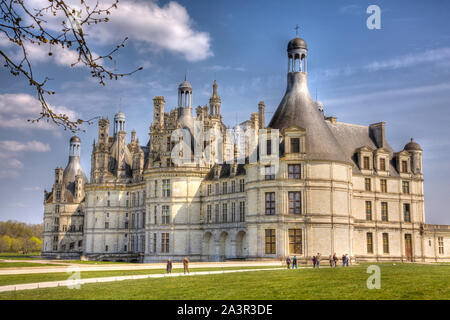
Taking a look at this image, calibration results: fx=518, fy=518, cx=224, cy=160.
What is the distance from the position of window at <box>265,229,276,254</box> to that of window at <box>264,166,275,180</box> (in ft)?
15.2

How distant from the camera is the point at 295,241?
44562 mm

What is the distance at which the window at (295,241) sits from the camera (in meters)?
44.4

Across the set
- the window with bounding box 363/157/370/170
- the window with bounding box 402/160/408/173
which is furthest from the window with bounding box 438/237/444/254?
the window with bounding box 363/157/370/170

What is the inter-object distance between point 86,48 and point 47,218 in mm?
94022

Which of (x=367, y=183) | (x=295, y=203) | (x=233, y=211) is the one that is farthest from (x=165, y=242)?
(x=367, y=183)

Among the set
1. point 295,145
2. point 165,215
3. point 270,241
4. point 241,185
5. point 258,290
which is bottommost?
point 258,290

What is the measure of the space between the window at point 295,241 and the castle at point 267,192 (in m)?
0.09

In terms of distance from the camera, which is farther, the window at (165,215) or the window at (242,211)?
the window at (165,215)

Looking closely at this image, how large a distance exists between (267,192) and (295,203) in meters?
2.67

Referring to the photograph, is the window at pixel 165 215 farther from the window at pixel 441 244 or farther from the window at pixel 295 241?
the window at pixel 441 244

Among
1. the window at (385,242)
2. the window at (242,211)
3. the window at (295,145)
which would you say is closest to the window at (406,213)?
the window at (385,242)

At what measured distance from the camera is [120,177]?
80.5 m

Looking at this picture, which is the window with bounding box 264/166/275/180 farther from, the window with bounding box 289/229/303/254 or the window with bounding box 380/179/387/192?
the window with bounding box 380/179/387/192

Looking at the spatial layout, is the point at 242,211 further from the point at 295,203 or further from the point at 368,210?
the point at 368,210
